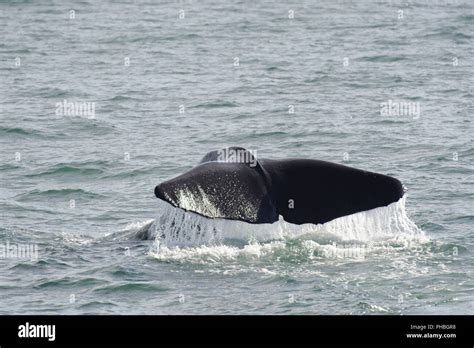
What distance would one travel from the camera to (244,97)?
27453 mm

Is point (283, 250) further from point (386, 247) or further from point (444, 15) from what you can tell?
point (444, 15)

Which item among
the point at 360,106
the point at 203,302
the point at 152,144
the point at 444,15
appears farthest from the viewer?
the point at 444,15

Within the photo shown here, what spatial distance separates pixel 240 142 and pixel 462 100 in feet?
19.3

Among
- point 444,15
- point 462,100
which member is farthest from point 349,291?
point 444,15
